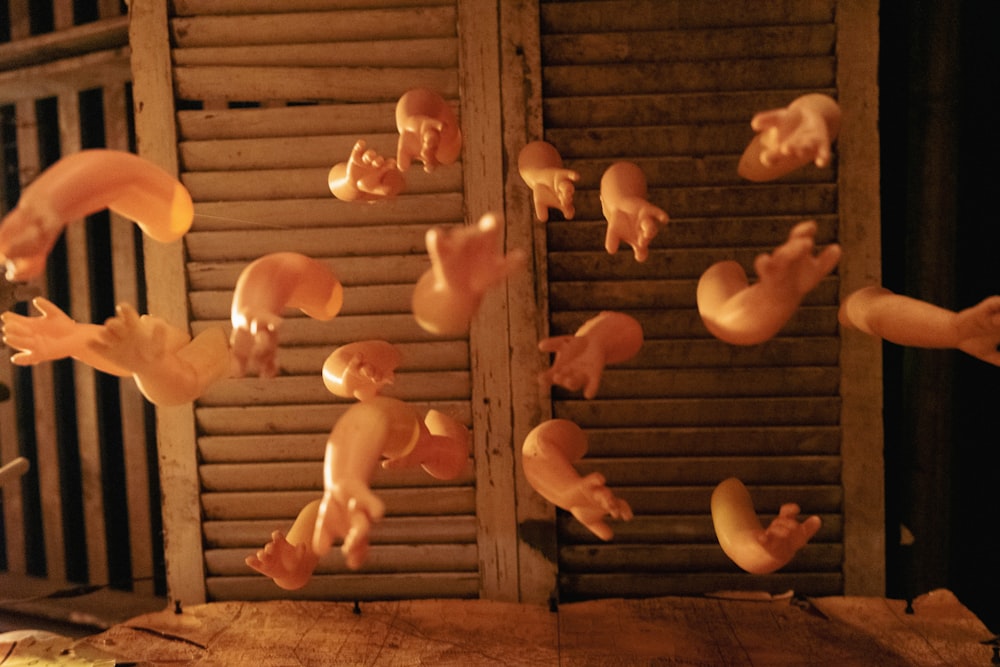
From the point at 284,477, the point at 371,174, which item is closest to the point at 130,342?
the point at 371,174

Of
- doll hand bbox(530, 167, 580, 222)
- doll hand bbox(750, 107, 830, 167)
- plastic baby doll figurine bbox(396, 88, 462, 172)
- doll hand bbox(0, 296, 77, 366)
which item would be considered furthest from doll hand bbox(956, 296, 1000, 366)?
doll hand bbox(0, 296, 77, 366)

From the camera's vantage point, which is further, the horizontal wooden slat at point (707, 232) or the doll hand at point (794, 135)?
the horizontal wooden slat at point (707, 232)

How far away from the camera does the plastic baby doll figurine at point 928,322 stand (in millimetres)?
1531

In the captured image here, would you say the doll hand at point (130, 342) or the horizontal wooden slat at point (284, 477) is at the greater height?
the doll hand at point (130, 342)

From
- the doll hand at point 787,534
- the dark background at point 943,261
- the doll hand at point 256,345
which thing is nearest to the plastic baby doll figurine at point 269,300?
the doll hand at point 256,345

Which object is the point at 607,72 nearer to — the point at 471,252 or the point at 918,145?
the point at 918,145

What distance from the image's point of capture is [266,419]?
242 centimetres

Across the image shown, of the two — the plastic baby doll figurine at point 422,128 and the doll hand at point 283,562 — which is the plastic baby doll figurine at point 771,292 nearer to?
the plastic baby doll figurine at point 422,128

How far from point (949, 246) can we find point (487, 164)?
152 cm

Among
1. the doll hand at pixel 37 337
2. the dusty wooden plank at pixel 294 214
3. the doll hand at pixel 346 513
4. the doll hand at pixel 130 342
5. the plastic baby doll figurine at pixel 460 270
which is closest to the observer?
the plastic baby doll figurine at pixel 460 270

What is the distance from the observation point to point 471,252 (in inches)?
49.0

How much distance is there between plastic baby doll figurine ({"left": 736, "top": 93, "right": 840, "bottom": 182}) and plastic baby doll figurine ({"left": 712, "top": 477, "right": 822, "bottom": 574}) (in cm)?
75

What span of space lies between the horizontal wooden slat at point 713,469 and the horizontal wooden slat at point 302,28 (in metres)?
1.45

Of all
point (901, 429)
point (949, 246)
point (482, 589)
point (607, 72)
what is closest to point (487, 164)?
point (607, 72)
